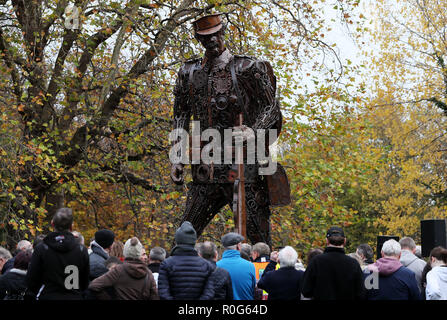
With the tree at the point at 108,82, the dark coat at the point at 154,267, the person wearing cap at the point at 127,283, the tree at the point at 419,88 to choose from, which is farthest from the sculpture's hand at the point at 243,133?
the tree at the point at 419,88

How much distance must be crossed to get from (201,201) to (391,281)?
8.68ft

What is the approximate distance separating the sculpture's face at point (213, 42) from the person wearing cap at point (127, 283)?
128 inches

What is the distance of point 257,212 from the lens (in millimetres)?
8117

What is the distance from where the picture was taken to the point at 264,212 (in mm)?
8242

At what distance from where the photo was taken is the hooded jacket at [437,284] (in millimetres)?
6586

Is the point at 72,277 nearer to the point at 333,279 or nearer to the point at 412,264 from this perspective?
the point at 333,279


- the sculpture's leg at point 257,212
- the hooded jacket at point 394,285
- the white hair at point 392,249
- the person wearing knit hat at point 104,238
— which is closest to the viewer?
the hooded jacket at point 394,285

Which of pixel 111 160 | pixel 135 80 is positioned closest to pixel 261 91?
pixel 135 80

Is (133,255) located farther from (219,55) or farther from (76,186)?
(76,186)

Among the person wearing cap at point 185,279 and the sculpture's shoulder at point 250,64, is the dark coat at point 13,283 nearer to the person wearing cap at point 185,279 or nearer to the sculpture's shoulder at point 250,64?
the person wearing cap at point 185,279

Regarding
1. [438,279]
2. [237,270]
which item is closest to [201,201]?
[237,270]

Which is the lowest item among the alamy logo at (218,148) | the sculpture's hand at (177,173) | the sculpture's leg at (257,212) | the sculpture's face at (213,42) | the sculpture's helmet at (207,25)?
the sculpture's leg at (257,212)

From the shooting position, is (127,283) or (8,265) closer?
(127,283)
